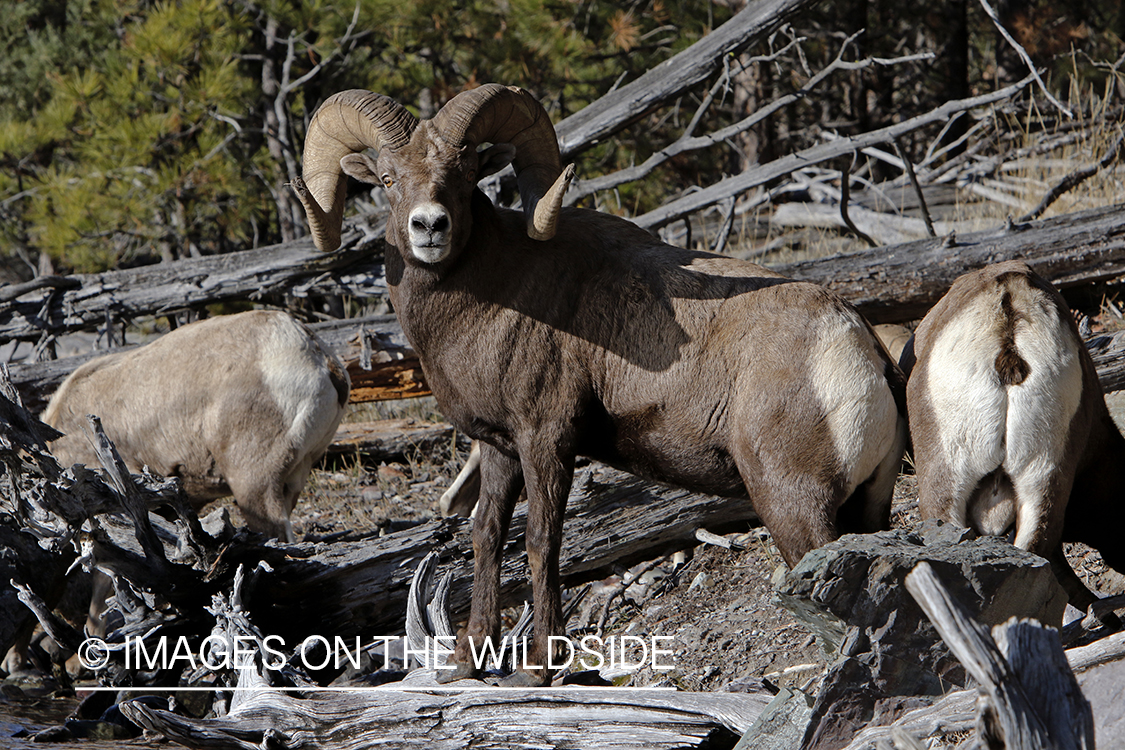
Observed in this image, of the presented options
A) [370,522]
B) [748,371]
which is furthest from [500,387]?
[370,522]

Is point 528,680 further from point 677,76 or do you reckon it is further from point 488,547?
point 677,76

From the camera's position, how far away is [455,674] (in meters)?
3.83

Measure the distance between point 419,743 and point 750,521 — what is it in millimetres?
2595

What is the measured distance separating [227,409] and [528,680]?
110 inches

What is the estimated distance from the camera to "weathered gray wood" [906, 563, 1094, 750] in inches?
77.5

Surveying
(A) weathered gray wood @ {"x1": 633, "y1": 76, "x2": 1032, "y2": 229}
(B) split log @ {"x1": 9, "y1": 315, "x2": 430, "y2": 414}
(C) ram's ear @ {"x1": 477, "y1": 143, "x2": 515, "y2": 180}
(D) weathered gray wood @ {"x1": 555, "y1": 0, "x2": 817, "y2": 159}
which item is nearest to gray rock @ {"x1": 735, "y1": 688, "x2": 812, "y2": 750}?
(C) ram's ear @ {"x1": 477, "y1": 143, "x2": 515, "y2": 180}

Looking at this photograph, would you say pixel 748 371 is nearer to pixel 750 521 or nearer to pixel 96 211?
pixel 750 521

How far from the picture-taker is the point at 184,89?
9.88 metres

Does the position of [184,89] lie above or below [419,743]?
above

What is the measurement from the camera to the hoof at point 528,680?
3.72 meters

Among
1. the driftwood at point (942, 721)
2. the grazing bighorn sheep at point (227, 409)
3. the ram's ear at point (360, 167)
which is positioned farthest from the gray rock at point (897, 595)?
the grazing bighorn sheep at point (227, 409)

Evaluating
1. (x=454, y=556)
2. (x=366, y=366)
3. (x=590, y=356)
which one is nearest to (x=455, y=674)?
(x=454, y=556)

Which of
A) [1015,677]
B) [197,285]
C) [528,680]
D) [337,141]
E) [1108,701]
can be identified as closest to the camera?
[1015,677]

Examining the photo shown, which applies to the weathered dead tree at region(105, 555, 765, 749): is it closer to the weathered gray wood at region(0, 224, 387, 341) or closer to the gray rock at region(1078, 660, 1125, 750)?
the gray rock at region(1078, 660, 1125, 750)
